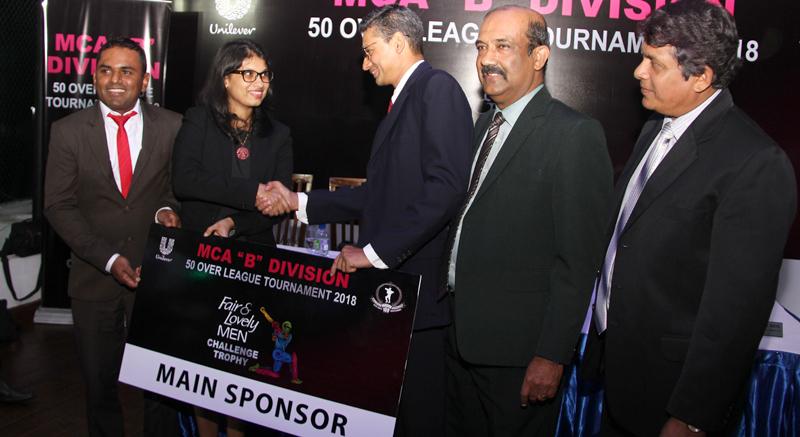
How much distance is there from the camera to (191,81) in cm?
545

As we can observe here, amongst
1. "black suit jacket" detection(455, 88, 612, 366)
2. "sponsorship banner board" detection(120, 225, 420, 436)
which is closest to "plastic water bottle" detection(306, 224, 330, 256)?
Answer: "sponsorship banner board" detection(120, 225, 420, 436)

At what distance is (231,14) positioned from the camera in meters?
5.32

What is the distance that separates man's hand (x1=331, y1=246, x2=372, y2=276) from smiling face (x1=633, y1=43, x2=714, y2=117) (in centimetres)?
93

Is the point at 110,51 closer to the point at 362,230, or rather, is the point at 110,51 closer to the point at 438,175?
the point at 362,230

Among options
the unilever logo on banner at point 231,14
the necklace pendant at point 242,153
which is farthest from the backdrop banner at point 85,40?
the necklace pendant at point 242,153

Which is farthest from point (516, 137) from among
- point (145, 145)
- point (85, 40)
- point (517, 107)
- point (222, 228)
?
point (85, 40)

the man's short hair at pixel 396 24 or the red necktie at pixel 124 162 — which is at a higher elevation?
the man's short hair at pixel 396 24

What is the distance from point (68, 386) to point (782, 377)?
12.4ft

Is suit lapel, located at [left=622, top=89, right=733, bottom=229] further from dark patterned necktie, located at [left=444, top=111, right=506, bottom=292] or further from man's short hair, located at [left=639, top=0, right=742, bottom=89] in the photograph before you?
dark patterned necktie, located at [left=444, top=111, right=506, bottom=292]

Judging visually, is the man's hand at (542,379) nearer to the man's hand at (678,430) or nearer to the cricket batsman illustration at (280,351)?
the man's hand at (678,430)

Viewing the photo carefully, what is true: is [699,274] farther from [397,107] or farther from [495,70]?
[397,107]

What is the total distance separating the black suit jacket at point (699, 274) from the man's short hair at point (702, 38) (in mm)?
85

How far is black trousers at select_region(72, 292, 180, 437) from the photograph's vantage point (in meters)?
2.79

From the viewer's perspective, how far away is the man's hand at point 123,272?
2670mm
